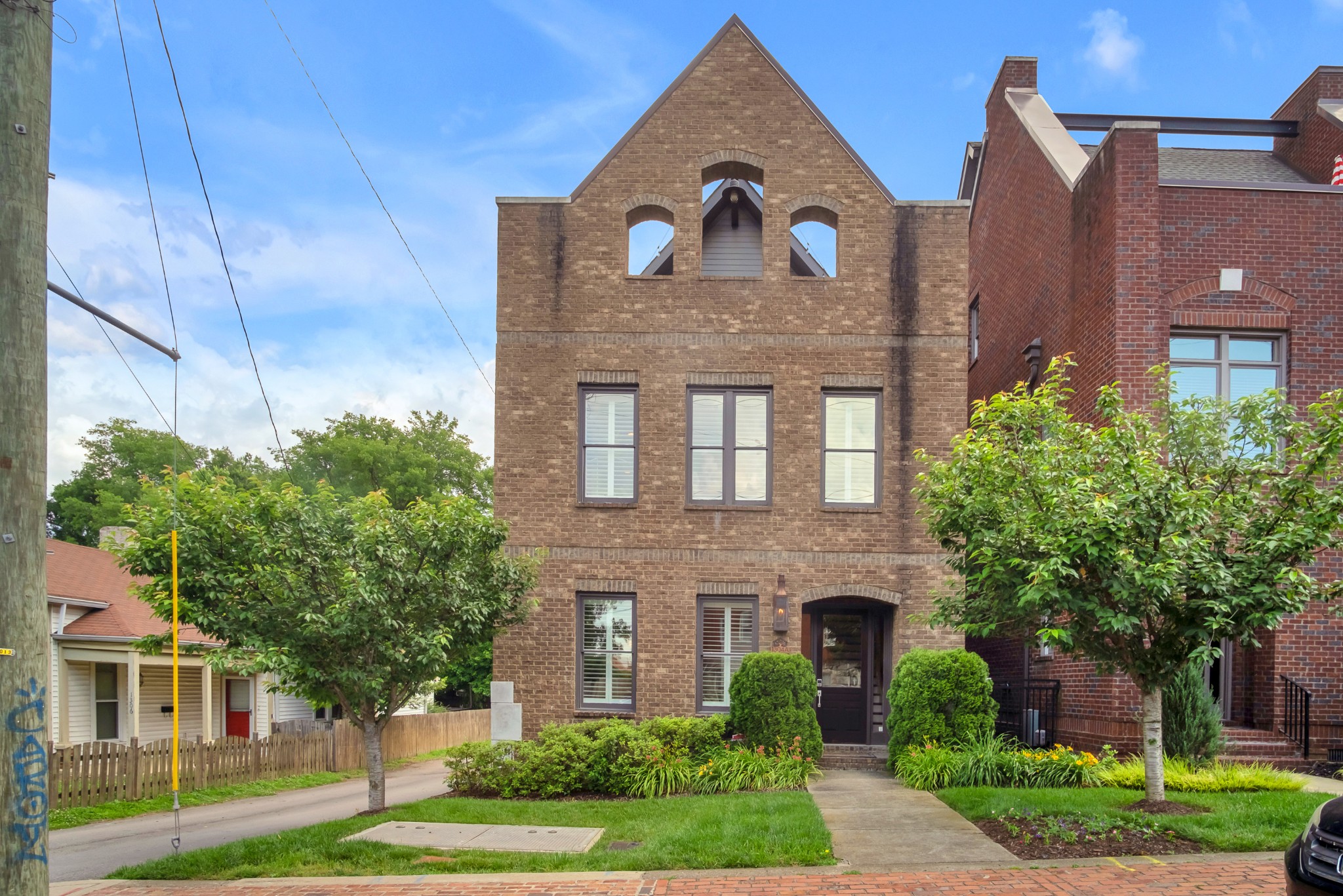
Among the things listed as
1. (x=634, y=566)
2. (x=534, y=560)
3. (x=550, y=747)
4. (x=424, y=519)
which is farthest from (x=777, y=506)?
(x=424, y=519)

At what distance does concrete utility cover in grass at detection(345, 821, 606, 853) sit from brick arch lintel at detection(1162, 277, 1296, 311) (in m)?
10.6

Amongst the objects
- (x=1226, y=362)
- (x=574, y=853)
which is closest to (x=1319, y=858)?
(x=574, y=853)

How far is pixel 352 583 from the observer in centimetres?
1112

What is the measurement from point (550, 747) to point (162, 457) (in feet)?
120

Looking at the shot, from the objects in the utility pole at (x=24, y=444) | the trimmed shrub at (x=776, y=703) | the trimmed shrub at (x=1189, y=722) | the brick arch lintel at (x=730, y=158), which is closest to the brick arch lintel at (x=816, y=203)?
the brick arch lintel at (x=730, y=158)

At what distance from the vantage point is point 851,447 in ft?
55.3

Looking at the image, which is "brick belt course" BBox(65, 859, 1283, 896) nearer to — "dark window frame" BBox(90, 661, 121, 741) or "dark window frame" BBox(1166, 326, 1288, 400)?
"dark window frame" BBox(1166, 326, 1288, 400)

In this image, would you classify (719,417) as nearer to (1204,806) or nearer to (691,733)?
(691,733)

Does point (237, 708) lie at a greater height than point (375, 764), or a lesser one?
lesser

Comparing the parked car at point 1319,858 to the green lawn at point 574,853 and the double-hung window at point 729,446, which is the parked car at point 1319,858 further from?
the double-hung window at point 729,446

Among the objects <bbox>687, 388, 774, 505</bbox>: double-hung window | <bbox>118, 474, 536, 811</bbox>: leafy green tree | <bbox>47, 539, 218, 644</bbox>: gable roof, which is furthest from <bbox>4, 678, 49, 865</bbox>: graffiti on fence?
<bbox>47, 539, 218, 644</bbox>: gable roof

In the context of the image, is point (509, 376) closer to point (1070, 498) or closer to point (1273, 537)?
point (1070, 498)

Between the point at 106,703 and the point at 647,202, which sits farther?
the point at 106,703

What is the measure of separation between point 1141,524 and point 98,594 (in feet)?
68.0
